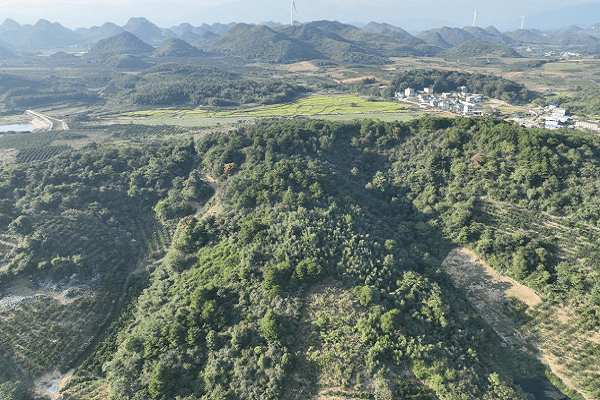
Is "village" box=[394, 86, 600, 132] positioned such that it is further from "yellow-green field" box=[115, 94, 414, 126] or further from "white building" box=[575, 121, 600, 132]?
"yellow-green field" box=[115, 94, 414, 126]

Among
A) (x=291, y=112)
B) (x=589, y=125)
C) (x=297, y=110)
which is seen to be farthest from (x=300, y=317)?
(x=589, y=125)

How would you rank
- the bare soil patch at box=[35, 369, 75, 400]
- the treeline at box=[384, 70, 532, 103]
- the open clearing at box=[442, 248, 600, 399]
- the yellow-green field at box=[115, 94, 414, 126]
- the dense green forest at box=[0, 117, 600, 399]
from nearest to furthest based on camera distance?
the dense green forest at box=[0, 117, 600, 399]
the open clearing at box=[442, 248, 600, 399]
the bare soil patch at box=[35, 369, 75, 400]
the yellow-green field at box=[115, 94, 414, 126]
the treeline at box=[384, 70, 532, 103]

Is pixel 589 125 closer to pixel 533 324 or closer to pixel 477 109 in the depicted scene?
pixel 477 109

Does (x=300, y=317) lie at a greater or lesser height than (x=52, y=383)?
greater

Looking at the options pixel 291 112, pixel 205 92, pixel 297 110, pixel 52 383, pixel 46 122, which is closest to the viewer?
pixel 52 383

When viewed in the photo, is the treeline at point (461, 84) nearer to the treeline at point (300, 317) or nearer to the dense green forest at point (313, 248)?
the dense green forest at point (313, 248)

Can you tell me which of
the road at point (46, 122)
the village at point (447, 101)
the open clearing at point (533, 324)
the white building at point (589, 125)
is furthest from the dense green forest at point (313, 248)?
the road at point (46, 122)

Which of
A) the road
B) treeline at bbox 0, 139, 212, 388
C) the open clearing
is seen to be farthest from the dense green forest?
the road
